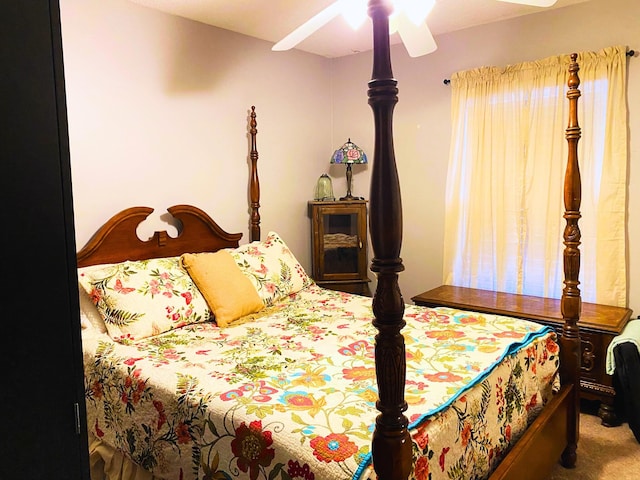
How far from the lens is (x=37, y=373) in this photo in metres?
0.80

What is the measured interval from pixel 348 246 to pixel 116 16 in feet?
7.23

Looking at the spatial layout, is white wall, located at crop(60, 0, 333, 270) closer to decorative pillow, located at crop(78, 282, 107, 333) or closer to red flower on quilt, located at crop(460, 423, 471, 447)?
decorative pillow, located at crop(78, 282, 107, 333)

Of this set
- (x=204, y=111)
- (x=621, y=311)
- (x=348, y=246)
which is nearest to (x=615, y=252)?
(x=621, y=311)

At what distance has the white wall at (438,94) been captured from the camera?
3021 mm

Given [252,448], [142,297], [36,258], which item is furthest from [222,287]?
[36,258]

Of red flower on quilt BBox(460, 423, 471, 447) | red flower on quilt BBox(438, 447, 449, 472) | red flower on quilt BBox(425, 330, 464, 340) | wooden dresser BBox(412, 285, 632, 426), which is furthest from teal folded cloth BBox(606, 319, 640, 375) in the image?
red flower on quilt BBox(438, 447, 449, 472)

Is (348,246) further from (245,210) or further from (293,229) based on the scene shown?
(245,210)

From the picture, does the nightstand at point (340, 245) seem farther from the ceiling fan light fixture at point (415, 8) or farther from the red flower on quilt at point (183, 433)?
the red flower on quilt at point (183, 433)

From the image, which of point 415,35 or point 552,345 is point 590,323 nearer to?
point 552,345

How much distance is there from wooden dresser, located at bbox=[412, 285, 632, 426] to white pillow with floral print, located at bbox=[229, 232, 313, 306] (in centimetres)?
100

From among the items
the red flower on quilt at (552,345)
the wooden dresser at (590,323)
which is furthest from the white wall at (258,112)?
the red flower on quilt at (552,345)

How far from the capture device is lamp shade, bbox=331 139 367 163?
12.9 feet

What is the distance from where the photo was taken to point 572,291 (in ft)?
8.01

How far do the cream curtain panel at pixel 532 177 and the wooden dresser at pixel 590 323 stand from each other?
7.8 inches
